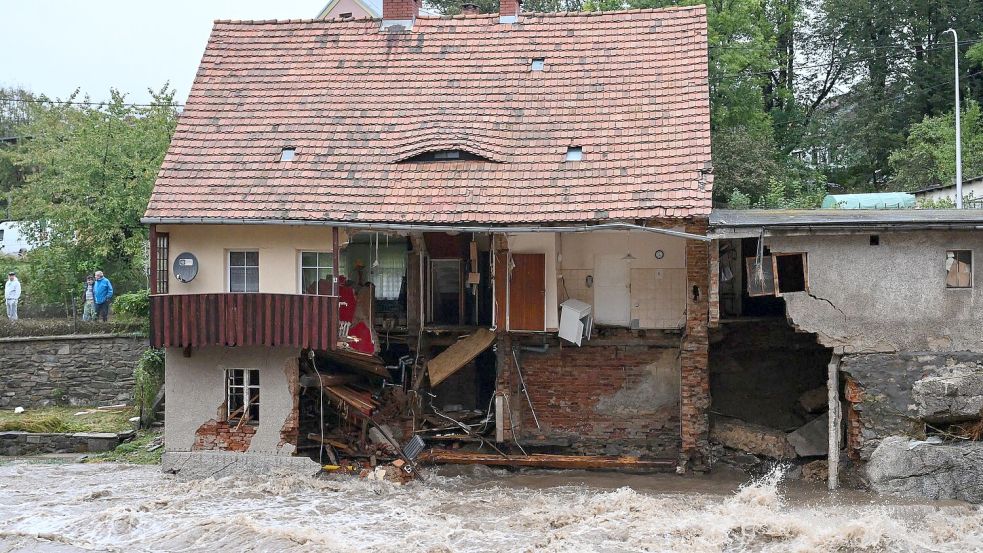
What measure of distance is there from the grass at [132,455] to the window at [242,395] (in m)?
2.52

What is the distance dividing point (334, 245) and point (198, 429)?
4244 millimetres

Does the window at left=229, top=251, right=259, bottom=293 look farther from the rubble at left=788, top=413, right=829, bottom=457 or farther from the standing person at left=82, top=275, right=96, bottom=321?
the rubble at left=788, top=413, right=829, bottom=457

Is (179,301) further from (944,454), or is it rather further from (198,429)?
(944,454)

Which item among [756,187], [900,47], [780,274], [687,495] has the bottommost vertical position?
[687,495]

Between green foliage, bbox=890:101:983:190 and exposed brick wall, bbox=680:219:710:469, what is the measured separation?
45.9 feet

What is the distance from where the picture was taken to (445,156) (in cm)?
2133

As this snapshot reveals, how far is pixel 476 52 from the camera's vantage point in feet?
77.2

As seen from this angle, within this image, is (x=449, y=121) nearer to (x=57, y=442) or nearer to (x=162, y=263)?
(x=162, y=263)

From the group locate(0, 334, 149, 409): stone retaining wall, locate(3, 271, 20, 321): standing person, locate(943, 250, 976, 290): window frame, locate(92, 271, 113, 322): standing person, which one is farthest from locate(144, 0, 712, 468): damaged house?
locate(3, 271, 20, 321): standing person

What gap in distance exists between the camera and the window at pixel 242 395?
67.4 feet

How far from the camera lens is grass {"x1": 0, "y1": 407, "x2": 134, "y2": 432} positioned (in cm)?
2395

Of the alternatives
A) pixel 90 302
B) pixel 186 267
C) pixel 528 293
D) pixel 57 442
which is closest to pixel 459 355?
pixel 528 293

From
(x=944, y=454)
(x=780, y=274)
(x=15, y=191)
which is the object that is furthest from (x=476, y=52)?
(x=15, y=191)

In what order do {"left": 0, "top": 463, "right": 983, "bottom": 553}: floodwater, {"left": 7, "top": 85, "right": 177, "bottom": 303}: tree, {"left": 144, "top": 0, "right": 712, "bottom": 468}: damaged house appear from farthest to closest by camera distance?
1. {"left": 7, "top": 85, "right": 177, "bottom": 303}: tree
2. {"left": 144, "top": 0, "right": 712, "bottom": 468}: damaged house
3. {"left": 0, "top": 463, "right": 983, "bottom": 553}: floodwater
